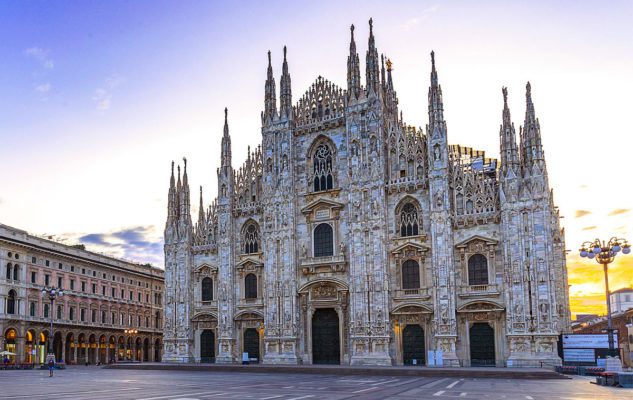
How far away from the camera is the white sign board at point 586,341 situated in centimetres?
3969

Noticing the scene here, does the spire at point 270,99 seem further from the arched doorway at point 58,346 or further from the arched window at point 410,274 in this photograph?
the arched doorway at point 58,346

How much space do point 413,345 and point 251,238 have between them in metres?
17.3

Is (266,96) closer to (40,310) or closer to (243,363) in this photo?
(243,363)

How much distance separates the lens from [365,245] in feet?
164

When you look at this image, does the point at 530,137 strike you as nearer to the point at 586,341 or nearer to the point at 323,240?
the point at 586,341

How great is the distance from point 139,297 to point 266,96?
46.2m

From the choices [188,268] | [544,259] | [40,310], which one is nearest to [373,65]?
[544,259]

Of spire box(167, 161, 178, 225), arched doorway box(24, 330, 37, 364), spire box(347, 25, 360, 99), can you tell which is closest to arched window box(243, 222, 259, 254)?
spire box(167, 161, 178, 225)

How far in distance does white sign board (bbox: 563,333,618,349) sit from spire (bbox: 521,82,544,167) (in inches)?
483

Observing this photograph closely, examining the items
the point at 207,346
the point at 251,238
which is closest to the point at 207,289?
the point at 207,346

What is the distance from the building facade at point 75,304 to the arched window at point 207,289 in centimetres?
2015

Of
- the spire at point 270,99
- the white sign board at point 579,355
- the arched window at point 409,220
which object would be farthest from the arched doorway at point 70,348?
the white sign board at point 579,355

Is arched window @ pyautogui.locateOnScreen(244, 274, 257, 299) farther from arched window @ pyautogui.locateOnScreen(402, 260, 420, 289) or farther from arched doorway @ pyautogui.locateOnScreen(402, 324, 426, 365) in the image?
arched doorway @ pyautogui.locateOnScreen(402, 324, 426, 365)

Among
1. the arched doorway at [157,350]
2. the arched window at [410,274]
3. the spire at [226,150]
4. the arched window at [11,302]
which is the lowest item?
the arched doorway at [157,350]
